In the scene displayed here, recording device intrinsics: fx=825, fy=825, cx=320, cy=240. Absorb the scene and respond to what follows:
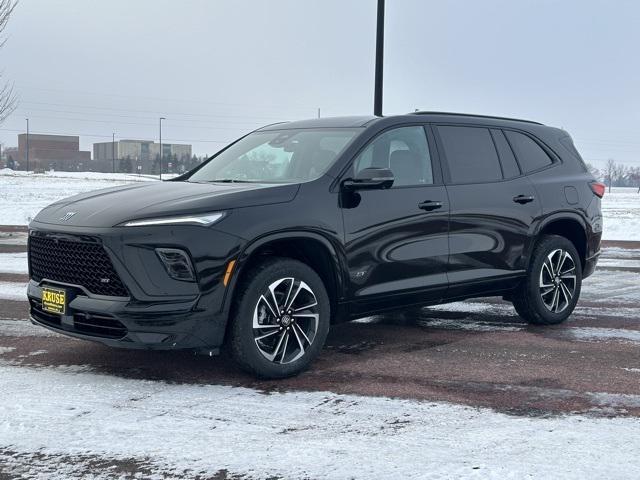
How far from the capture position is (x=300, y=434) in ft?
14.5

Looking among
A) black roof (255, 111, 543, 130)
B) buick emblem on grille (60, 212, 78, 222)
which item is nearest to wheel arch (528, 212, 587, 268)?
black roof (255, 111, 543, 130)

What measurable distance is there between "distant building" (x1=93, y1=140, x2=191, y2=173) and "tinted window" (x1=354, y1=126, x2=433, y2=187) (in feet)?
355

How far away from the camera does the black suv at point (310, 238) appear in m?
5.16

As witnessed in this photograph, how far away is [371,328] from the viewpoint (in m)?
7.66

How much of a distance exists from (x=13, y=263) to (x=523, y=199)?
8.53 meters

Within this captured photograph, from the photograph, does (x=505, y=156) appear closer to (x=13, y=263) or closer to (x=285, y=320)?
(x=285, y=320)

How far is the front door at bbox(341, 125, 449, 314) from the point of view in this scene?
6.01m

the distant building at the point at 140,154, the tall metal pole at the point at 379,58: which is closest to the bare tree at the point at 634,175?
the distant building at the point at 140,154

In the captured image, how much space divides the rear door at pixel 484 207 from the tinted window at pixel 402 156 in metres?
0.21

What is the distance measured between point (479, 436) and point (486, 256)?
285 cm

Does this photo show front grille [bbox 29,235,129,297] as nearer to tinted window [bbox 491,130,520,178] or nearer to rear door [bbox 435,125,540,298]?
rear door [bbox 435,125,540,298]

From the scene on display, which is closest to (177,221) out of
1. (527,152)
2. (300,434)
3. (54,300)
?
(54,300)

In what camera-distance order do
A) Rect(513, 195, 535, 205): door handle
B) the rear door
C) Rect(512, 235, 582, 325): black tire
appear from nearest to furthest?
the rear door < Rect(513, 195, 535, 205): door handle < Rect(512, 235, 582, 325): black tire

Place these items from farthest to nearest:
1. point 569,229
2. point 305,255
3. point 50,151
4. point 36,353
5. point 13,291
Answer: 1. point 50,151
2. point 13,291
3. point 569,229
4. point 36,353
5. point 305,255
